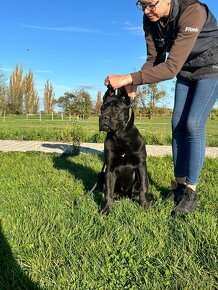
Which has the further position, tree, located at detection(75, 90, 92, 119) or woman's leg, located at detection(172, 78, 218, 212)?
tree, located at detection(75, 90, 92, 119)

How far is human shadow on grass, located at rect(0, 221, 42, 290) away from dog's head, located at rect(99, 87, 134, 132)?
1.59 meters

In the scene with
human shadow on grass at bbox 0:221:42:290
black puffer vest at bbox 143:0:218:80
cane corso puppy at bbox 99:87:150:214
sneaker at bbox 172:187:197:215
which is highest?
black puffer vest at bbox 143:0:218:80

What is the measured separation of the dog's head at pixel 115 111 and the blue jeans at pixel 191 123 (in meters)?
0.61

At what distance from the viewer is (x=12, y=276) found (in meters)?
2.41

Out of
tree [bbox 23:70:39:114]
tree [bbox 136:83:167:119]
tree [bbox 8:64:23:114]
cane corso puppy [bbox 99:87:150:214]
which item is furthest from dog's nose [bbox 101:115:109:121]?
tree [bbox 23:70:39:114]

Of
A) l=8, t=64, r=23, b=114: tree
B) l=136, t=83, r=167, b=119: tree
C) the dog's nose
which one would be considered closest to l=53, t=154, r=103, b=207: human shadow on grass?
the dog's nose

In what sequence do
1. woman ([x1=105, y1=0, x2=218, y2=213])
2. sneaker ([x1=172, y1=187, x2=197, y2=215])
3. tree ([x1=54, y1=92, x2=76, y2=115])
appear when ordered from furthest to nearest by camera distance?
tree ([x1=54, y1=92, x2=76, y2=115]) → sneaker ([x1=172, y1=187, x2=197, y2=215]) → woman ([x1=105, y1=0, x2=218, y2=213])

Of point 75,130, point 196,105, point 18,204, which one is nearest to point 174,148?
point 196,105

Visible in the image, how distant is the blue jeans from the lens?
3713 mm

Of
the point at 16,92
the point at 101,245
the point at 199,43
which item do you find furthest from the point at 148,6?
the point at 16,92

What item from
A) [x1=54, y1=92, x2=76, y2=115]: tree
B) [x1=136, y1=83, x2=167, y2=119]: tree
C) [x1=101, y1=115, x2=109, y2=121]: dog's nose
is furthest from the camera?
[x1=54, y1=92, x2=76, y2=115]: tree

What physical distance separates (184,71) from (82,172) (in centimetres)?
271

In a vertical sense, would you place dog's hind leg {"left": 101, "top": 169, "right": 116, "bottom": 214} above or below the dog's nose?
below

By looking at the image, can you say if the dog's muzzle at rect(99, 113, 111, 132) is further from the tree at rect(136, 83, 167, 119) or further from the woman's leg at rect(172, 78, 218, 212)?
the tree at rect(136, 83, 167, 119)
